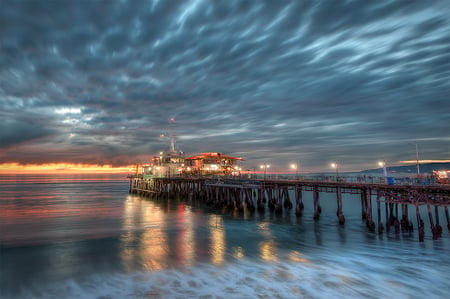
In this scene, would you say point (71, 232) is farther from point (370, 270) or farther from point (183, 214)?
point (370, 270)

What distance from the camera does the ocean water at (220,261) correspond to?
12984 millimetres

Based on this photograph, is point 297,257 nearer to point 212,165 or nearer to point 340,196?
point 340,196

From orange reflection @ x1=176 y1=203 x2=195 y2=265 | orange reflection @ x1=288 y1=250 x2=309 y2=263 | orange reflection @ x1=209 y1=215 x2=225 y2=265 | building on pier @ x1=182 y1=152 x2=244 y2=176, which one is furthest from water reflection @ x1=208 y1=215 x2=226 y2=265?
building on pier @ x1=182 y1=152 x2=244 y2=176

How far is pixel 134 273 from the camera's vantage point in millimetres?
15094

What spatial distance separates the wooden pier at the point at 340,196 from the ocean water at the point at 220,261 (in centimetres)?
165

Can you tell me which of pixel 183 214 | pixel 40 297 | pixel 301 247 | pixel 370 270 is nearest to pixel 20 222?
pixel 183 214

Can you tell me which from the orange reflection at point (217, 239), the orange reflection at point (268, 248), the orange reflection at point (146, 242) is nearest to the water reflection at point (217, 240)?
the orange reflection at point (217, 239)

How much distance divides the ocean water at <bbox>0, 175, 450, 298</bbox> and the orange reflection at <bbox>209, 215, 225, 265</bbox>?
145mm

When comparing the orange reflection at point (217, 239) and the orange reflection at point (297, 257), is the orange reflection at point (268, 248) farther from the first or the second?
the orange reflection at point (217, 239)

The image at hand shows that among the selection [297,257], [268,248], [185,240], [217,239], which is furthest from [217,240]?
[297,257]

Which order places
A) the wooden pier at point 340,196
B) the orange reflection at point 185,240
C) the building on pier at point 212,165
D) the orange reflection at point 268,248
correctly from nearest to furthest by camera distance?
1. the orange reflection at point 268,248
2. the orange reflection at point 185,240
3. the wooden pier at point 340,196
4. the building on pier at point 212,165

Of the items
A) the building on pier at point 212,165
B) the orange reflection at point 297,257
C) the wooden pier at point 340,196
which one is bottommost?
the orange reflection at point 297,257

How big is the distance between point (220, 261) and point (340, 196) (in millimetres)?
16946

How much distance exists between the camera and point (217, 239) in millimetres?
22984
